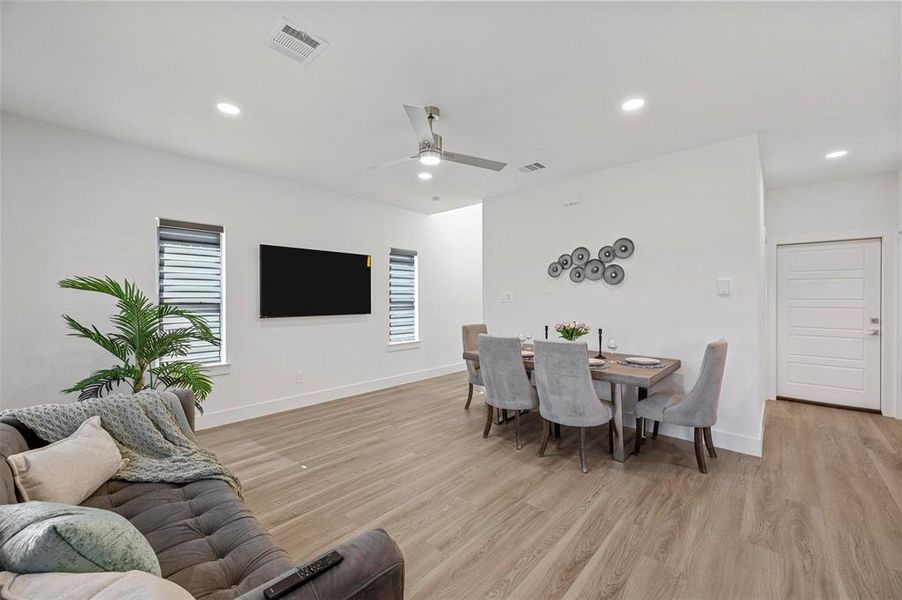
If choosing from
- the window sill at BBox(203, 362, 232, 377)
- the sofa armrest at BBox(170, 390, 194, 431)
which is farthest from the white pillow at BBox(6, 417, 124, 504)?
the window sill at BBox(203, 362, 232, 377)

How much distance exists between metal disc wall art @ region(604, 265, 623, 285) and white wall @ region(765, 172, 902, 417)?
2.32 metres

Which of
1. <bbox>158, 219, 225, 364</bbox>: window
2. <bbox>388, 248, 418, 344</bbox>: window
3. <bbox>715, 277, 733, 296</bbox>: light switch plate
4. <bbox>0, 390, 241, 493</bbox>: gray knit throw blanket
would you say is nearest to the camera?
<bbox>0, 390, 241, 493</bbox>: gray knit throw blanket

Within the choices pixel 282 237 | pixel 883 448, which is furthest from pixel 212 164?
pixel 883 448

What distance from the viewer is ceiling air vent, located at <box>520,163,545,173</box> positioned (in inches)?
155

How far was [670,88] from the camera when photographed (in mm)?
2506

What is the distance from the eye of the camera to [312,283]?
4641 millimetres

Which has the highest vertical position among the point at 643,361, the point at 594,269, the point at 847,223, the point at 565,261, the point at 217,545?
the point at 847,223

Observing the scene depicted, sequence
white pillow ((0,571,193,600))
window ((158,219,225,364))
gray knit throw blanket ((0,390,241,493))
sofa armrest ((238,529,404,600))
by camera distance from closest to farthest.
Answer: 1. white pillow ((0,571,193,600))
2. sofa armrest ((238,529,404,600))
3. gray knit throw blanket ((0,390,241,493))
4. window ((158,219,225,364))

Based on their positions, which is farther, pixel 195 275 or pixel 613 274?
pixel 613 274

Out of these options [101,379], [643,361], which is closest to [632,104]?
[643,361]

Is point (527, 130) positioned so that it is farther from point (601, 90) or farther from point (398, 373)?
point (398, 373)

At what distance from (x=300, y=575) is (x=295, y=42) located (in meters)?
2.45

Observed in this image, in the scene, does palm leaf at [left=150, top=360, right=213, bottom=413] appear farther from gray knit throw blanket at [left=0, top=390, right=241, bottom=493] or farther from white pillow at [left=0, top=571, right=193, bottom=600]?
white pillow at [left=0, top=571, right=193, bottom=600]

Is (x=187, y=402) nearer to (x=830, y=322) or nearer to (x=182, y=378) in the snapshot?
(x=182, y=378)
